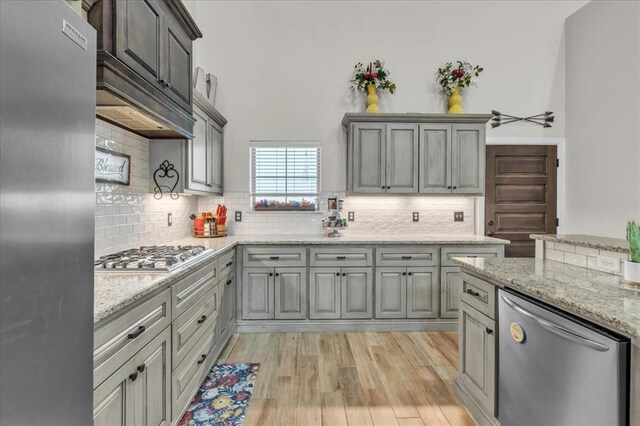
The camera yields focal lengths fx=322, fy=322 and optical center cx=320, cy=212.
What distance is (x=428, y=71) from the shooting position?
159 inches

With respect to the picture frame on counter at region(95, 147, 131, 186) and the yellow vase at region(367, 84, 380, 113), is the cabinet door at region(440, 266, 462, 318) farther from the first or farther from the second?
the picture frame on counter at region(95, 147, 131, 186)

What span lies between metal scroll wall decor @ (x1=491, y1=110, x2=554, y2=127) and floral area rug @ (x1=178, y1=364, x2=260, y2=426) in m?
3.90

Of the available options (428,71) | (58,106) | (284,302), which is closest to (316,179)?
(284,302)

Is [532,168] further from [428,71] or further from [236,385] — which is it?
[236,385]

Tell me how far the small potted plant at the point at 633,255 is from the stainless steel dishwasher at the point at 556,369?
39 cm

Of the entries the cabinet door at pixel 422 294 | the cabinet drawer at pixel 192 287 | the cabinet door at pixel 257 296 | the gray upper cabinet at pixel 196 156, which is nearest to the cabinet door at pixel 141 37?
the gray upper cabinet at pixel 196 156

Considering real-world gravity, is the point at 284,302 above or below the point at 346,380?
above

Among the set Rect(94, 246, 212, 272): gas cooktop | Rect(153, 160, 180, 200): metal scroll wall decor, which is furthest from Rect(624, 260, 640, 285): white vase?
Rect(153, 160, 180, 200): metal scroll wall decor

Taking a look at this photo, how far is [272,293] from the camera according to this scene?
10.9ft

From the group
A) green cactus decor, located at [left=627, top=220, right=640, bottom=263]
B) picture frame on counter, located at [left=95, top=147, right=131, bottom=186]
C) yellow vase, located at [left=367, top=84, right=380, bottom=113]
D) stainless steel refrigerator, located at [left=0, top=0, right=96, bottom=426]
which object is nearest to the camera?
stainless steel refrigerator, located at [left=0, top=0, right=96, bottom=426]

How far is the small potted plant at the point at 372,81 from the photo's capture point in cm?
379

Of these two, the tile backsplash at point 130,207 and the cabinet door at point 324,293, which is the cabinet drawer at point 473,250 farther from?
the tile backsplash at point 130,207

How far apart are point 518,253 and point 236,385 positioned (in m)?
3.59

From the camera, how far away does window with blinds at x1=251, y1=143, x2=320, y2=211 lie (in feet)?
13.1
